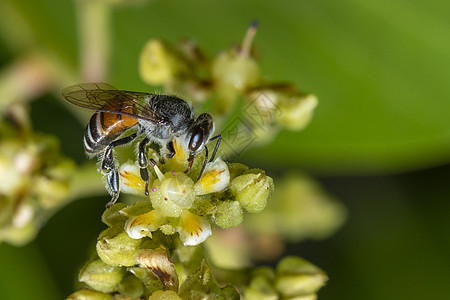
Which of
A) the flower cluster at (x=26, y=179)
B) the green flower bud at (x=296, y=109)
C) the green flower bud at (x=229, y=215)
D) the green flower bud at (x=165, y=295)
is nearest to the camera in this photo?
the green flower bud at (x=165, y=295)

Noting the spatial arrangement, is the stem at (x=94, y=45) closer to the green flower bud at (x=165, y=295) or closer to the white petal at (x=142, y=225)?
the white petal at (x=142, y=225)

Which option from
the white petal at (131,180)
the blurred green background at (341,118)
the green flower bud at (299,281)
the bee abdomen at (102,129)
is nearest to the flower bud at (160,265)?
the white petal at (131,180)

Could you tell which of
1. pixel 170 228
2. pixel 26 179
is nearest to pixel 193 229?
pixel 170 228

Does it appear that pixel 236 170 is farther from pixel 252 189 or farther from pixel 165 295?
pixel 165 295

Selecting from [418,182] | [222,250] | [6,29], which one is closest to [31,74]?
[6,29]

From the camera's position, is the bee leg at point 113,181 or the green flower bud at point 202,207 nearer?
the green flower bud at point 202,207

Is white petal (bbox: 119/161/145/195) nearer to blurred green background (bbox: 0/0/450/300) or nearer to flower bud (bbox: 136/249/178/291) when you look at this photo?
flower bud (bbox: 136/249/178/291)
